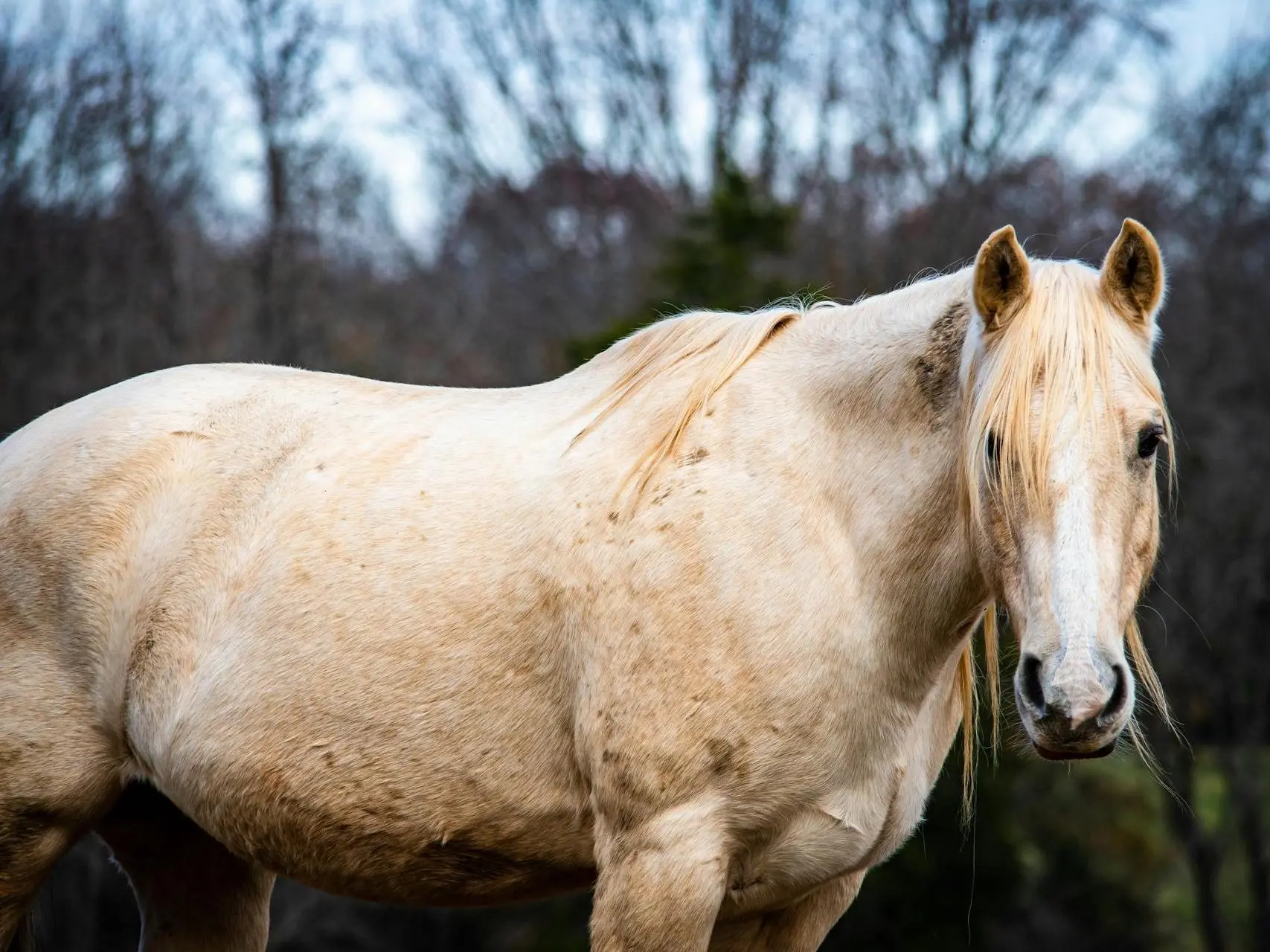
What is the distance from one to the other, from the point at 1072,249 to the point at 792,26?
12.9 feet

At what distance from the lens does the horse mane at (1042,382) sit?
2.38 m

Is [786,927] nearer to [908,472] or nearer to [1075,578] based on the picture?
[908,472]

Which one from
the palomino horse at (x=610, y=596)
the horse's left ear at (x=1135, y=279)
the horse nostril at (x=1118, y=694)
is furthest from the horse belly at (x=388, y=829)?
the horse's left ear at (x=1135, y=279)

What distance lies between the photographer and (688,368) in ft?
10.2

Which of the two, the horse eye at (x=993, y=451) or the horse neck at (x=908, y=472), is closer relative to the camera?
the horse eye at (x=993, y=451)

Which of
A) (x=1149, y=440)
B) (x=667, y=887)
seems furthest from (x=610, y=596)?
(x=1149, y=440)

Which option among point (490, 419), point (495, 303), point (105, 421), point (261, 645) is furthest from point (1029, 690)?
point (495, 303)

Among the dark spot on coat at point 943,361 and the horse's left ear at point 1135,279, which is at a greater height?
the horse's left ear at point 1135,279

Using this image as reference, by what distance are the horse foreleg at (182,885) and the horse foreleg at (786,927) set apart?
1.43m

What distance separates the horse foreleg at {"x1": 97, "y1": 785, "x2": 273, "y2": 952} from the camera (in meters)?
3.52

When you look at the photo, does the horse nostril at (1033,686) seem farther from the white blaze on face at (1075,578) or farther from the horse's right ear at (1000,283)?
the horse's right ear at (1000,283)

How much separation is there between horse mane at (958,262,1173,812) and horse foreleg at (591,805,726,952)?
0.85m

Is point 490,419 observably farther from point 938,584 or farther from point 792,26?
point 792,26

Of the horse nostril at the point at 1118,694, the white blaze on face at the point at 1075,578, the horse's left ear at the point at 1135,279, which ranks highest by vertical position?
the horse's left ear at the point at 1135,279
